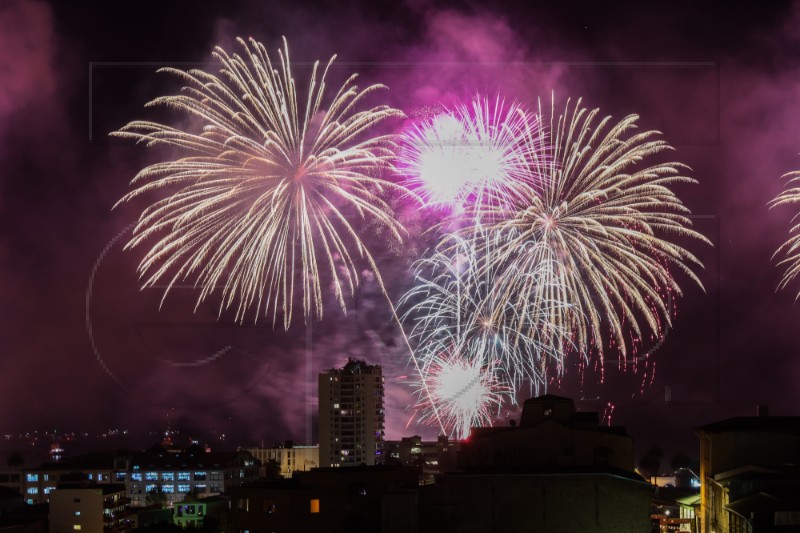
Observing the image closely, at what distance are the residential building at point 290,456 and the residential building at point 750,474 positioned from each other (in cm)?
4399

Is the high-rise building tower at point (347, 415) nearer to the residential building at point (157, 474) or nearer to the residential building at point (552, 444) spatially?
the residential building at point (157, 474)

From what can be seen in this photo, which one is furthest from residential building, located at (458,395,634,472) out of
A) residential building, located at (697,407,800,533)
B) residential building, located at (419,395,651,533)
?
residential building, located at (419,395,651,533)

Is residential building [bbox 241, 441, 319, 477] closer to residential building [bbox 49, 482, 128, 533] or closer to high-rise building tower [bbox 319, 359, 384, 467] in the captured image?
high-rise building tower [bbox 319, 359, 384, 467]

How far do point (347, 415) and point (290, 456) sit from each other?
806 centimetres

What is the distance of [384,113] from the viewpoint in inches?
1321

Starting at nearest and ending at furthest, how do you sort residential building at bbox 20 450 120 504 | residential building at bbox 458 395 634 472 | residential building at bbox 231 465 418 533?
1. residential building at bbox 231 465 418 533
2. residential building at bbox 458 395 634 472
3. residential building at bbox 20 450 120 504

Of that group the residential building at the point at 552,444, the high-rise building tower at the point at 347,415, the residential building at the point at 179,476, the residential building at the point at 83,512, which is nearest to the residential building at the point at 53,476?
the residential building at the point at 179,476

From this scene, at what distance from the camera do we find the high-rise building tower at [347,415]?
72062mm

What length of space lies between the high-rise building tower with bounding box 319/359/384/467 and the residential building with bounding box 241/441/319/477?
5.54 m

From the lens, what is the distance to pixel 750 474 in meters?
31.7

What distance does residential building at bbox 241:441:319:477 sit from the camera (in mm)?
77625

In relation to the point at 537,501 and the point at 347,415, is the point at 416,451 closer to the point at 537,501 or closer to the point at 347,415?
the point at 347,415

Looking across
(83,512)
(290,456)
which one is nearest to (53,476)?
(83,512)

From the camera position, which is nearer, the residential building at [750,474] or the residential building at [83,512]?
the residential building at [750,474]
